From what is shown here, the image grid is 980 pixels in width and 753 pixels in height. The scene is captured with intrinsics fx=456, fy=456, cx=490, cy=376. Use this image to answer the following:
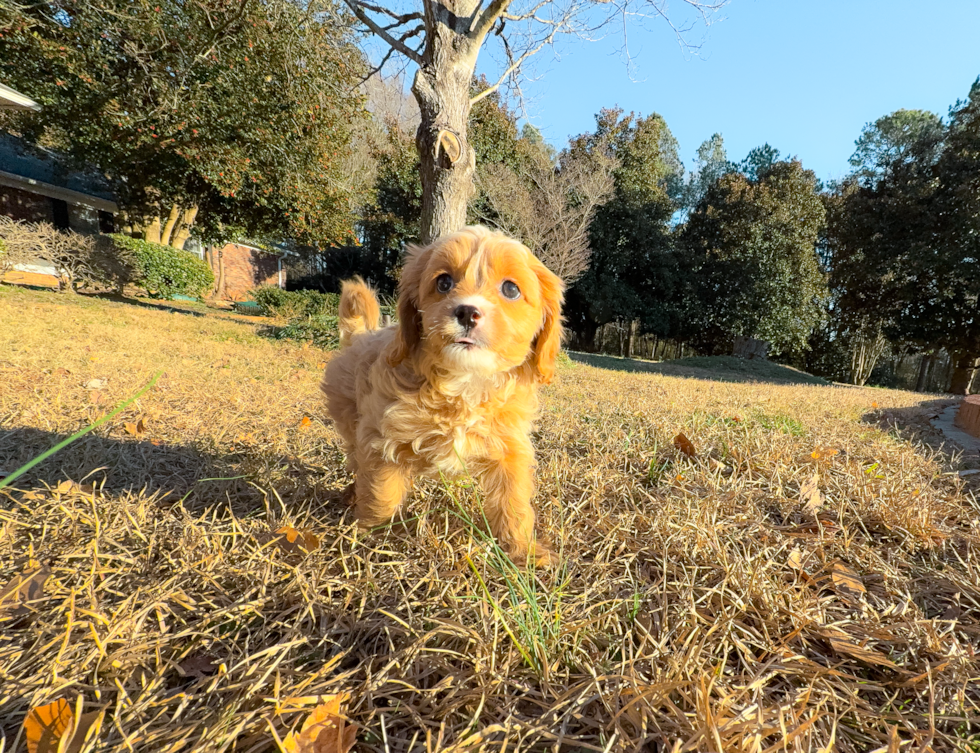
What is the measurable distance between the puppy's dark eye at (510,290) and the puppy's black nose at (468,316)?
258 mm

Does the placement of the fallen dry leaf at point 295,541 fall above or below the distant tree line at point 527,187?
below

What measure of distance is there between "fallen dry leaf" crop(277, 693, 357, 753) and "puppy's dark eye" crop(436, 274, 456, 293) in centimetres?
141


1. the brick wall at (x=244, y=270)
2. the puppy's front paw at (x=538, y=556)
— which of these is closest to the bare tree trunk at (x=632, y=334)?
the puppy's front paw at (x=538, y=556)

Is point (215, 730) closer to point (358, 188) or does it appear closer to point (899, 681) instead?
point (899, 681)

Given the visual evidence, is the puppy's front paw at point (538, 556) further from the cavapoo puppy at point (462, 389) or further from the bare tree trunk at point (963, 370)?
the bare tree trunk at point (963, 370)

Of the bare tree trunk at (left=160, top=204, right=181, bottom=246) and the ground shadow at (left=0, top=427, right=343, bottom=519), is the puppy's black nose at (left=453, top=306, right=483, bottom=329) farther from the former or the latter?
the bare tree trunk at (left=160, top=204, right=181, bottom=246)

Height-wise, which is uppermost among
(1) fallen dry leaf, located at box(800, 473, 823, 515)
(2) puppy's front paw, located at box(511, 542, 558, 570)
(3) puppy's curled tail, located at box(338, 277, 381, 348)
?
(3) puppy's curled tail, located at box(338, 277, 381, 348)

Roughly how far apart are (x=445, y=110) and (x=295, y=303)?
9791 millimetres

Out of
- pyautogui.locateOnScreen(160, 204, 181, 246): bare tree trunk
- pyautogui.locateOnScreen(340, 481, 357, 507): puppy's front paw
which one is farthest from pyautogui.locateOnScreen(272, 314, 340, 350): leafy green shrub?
pyautogui.locateOnScreen(160, 204, 181, 246): bare tree trunk

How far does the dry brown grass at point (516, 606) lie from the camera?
3.41ft

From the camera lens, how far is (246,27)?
10320mm

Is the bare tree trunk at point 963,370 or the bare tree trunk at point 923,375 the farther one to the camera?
the bare tree trunk at point 923,375

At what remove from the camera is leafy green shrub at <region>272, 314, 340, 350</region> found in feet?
29.7

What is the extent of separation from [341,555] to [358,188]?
64.8 ft
